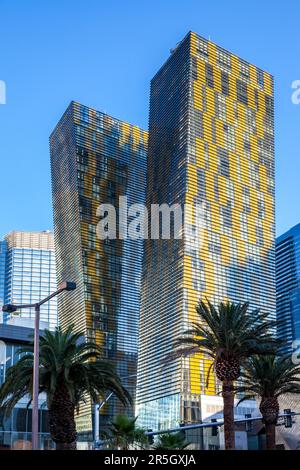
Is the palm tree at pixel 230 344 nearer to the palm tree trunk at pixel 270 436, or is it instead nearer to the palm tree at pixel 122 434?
the palm tree trunk at pixel 270 436

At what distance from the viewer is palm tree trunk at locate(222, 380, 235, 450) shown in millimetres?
43156

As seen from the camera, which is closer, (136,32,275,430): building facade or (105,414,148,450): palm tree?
(105,414,148,450): palm tree

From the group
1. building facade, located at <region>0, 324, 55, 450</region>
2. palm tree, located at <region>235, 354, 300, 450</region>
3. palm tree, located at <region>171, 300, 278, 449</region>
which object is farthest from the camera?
building facade, located at <region>0, 324, 55, 450</region>

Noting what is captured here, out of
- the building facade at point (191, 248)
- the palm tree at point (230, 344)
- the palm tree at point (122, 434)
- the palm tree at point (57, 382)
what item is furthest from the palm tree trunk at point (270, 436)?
the building facade at point (191, 248)

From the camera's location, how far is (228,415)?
1747 inches

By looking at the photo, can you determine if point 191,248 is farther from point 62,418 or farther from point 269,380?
point 62,418

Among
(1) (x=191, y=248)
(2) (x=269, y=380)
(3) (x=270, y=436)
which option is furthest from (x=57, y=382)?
(1) (x=191, y=248)

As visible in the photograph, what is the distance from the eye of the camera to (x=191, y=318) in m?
178

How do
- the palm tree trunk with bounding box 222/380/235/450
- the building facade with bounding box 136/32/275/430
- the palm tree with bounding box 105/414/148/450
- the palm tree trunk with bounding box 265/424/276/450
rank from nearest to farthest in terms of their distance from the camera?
the palm tree trunk with bounding box 222/380/235/450 < the palm tree trunk with bounding box 265/424/276/450 < the palm tree with bounding box 105/414/148/450 < the building facade with bounding box 136/32/275/430

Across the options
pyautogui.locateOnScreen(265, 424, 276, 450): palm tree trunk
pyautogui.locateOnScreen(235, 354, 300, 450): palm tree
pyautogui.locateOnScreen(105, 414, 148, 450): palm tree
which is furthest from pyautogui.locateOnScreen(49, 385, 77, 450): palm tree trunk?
pyautogui.locateOnScreen(265, 424, 276, 450): palm tree trunk

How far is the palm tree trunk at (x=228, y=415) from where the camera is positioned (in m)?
43.2

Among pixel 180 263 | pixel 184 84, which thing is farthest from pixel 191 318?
pixel 184 84

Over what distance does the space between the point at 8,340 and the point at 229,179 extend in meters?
148

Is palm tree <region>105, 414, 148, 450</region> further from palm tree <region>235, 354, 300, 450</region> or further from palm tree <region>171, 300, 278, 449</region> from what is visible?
palm tree <region>171, 300, 278, 449</region>
